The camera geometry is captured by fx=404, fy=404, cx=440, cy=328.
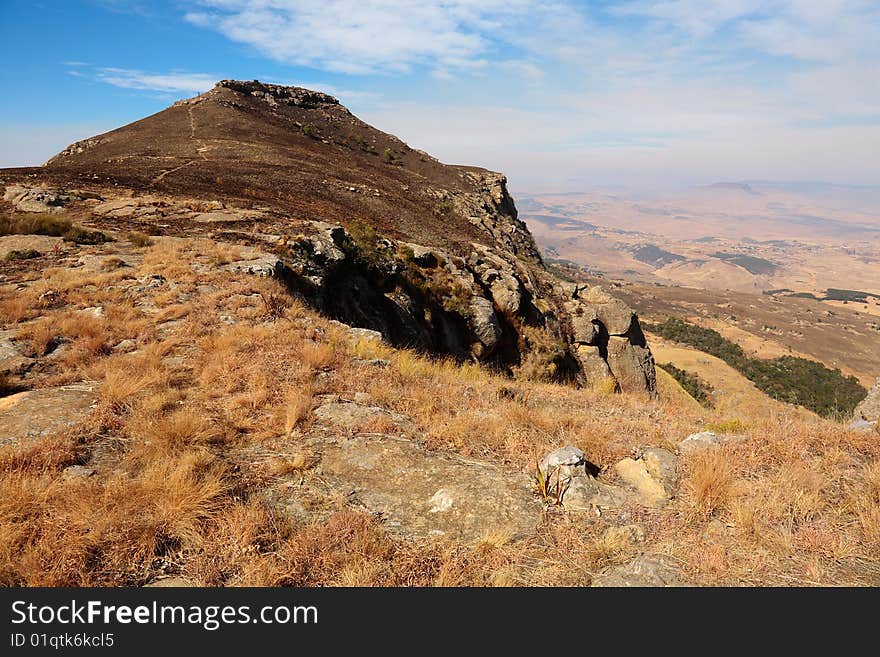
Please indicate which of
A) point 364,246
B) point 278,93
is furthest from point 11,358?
point 278,93

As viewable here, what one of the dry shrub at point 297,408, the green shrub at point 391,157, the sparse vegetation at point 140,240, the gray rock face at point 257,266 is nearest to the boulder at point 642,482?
the dry shrub at point 297,408

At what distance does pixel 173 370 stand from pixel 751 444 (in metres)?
8.10

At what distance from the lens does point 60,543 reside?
3045 millimetres

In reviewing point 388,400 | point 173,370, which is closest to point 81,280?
point 173,370

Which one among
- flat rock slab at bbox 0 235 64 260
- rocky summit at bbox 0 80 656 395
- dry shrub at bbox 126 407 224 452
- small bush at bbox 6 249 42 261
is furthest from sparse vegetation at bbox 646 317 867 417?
small bush at bbox 6 249 42 261

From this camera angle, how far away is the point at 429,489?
436 cm

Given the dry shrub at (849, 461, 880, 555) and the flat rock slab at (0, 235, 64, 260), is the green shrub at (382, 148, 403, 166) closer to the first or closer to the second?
the flat rock slab at (0, 235, 64, 260)

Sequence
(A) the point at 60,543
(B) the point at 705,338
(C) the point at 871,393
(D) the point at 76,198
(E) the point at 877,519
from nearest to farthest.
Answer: (A) the point at 60,543, (E) the point at 877,519, (C) the point at 871,393, (D) the point at 76,198, (B) the point at 705,338

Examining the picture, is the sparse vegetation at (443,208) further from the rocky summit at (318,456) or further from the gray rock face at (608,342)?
the rocky summit at (318,456)

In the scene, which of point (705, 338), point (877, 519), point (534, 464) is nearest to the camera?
point (877, 519)

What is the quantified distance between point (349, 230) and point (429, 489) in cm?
1537

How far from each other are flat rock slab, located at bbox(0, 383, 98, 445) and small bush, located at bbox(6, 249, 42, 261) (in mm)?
7849

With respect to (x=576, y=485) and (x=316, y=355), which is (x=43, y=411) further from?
(x=576, y=485)

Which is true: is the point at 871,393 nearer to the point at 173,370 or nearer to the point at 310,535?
the point at 310,535
